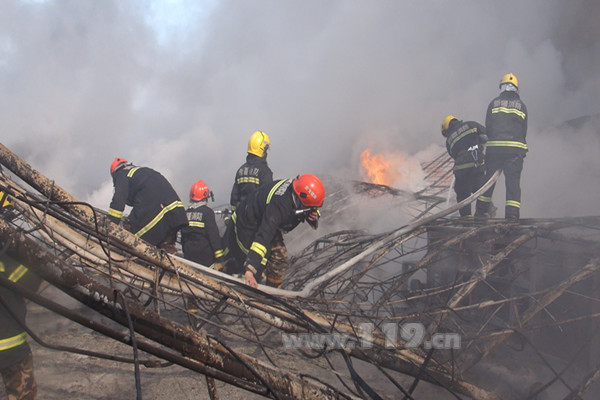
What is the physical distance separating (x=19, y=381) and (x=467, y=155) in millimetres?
6046

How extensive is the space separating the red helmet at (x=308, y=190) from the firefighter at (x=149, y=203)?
1781 mm

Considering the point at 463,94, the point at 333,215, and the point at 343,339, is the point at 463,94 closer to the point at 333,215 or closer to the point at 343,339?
the point at 333,215

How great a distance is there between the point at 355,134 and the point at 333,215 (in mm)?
8324

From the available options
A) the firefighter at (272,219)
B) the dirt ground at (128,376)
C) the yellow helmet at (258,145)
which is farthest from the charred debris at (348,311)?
the yellow helmet at (258,145)

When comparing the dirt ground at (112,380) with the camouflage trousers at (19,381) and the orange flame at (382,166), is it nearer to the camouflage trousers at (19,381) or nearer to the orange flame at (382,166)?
the camouflage trousers at (19,381)

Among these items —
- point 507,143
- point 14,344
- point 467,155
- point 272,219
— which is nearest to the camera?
point 14,344

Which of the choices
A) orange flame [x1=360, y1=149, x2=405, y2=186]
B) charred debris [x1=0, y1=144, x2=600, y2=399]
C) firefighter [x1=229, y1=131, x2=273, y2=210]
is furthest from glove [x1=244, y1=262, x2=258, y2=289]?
orange flame [x1=360, y1=149, x2=405, y2=186]

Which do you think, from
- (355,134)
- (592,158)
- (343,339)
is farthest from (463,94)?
(343,339)

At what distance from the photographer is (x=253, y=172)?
6004 millimetres

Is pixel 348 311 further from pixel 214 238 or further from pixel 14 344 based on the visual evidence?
pixel 14 344

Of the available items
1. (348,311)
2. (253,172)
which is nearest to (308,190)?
(348,311)

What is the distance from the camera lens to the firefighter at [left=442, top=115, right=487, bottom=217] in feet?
19.9

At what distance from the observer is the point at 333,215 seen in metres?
9.56

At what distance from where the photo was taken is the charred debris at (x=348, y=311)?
64.2 inches
